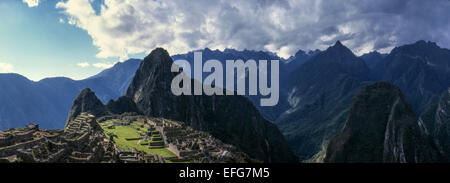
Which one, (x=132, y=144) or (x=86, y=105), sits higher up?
(x=86, y=105)

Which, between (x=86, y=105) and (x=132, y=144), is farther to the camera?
(x=86, y=105)

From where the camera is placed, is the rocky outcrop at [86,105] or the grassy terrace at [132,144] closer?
the grassy terrace at [132,144]

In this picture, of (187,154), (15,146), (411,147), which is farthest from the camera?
(411,147)

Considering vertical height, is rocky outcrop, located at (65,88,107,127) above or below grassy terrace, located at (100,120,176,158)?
above

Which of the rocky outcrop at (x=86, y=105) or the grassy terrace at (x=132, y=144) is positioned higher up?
the rocky outcrop at (x=86, y=105)

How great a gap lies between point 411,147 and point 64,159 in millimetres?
200819

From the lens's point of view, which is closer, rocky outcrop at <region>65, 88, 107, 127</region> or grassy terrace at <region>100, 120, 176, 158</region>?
grassy terrace at <region>100, 120, 176, 158</region>

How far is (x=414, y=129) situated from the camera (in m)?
183

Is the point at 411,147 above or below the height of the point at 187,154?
below
